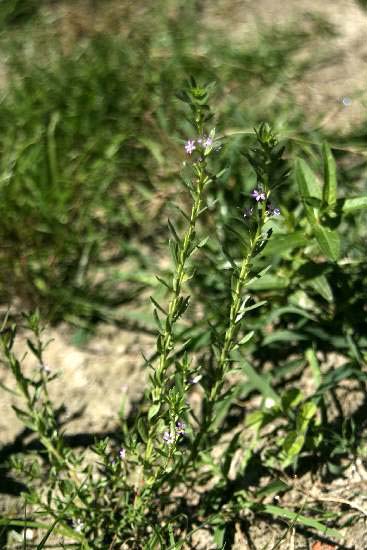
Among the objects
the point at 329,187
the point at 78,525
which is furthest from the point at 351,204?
the point at 78,525

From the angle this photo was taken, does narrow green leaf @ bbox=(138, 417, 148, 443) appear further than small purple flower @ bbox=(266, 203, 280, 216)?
Yes

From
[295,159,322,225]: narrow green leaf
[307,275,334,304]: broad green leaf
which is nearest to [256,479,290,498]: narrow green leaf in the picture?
[307,275,334,304]: broad green leaf

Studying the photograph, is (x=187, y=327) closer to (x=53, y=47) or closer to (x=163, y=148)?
(x=163, y=148)

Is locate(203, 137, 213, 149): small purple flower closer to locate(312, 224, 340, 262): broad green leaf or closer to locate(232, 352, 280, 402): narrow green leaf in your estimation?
locate(312, 224, 340, 262): broad green leaf

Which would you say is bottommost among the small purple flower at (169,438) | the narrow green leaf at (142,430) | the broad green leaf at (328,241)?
the narrow green leaf at (142,430)

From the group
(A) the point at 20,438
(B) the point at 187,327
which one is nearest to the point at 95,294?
(B) the point at 187,327

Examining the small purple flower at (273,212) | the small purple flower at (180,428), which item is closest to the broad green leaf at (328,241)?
the small purple flower at (273,212)

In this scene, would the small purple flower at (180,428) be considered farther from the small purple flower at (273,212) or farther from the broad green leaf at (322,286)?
the broad green leaf at (322,286)
